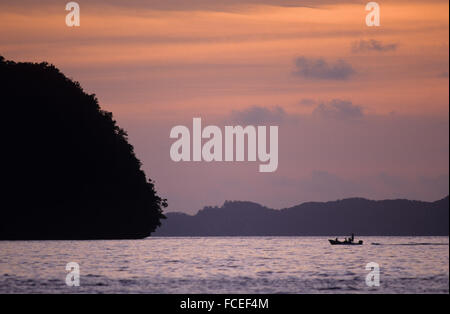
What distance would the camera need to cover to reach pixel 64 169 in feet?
554

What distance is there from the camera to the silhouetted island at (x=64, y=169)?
533 ft

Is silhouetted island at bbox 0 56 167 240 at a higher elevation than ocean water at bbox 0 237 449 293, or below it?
higher

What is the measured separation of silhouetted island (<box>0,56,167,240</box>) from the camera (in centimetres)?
16238

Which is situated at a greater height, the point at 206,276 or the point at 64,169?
the point at 64,169

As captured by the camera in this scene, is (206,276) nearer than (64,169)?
Yes

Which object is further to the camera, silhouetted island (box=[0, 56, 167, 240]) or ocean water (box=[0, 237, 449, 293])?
silhouetted island (box=[0, 56, 167, 240])

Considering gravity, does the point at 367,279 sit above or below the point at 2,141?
below

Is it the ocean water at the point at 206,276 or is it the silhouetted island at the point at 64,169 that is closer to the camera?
the ocean water at the point at 206,276
